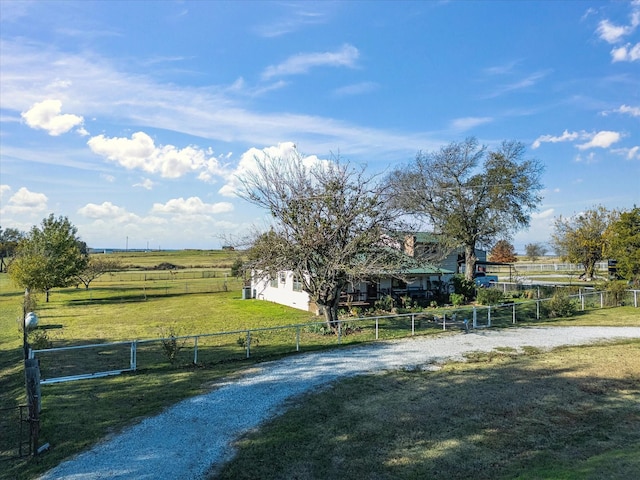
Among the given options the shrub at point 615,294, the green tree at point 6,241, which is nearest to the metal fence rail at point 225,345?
the shrub at point 615,294

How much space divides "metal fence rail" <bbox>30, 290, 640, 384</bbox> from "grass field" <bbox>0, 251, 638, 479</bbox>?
0.18m

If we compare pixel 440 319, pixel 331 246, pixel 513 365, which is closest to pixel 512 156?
pixel 440 319

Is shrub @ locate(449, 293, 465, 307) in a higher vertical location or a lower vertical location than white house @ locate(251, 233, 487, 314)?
lower

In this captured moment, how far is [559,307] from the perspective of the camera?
21.3m

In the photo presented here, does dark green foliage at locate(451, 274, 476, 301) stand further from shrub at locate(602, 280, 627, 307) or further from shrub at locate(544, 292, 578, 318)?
shrub at locate(544, 292, 578, 318)

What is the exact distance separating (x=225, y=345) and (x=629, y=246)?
26.3 metres

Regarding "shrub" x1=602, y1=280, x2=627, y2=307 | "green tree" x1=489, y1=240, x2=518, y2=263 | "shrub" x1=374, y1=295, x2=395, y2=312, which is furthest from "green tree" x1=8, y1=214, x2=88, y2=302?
"green tree" x1=489, y1=240, x2=518, y2=263

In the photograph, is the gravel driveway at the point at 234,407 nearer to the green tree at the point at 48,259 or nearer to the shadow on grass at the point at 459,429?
the shadow on grass at the point at 459,429

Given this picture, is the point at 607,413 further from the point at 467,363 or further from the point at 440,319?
the point at 440,319

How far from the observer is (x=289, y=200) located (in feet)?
59.9

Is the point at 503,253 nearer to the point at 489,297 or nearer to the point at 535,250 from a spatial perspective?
the point at 535,250

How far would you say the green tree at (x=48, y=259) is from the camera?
104ft

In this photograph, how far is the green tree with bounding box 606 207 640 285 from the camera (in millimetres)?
26797

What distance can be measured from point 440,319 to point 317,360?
994 centimetres
